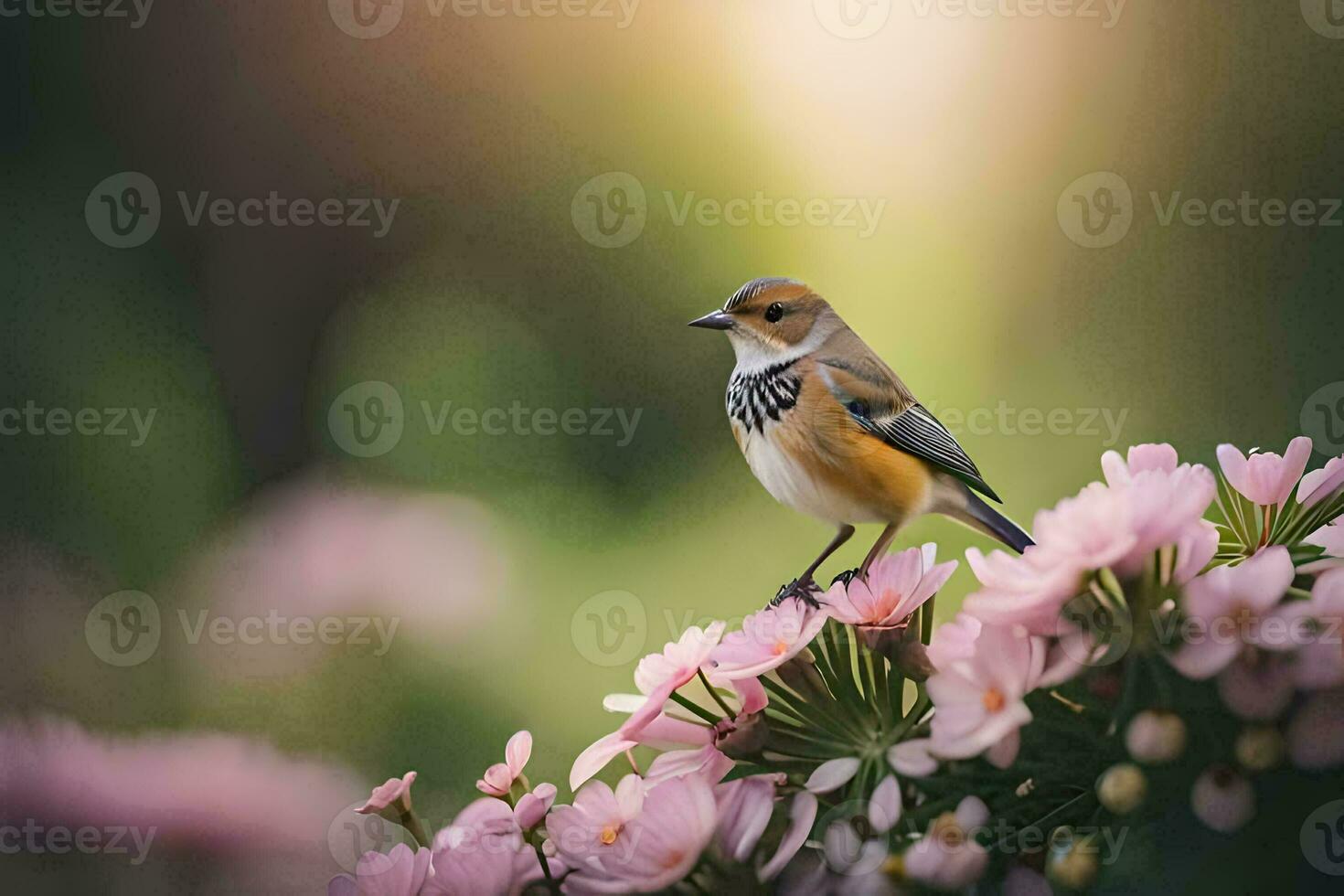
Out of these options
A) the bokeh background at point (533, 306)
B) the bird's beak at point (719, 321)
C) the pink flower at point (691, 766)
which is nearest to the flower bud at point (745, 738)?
the pink flower at point (691, 766)

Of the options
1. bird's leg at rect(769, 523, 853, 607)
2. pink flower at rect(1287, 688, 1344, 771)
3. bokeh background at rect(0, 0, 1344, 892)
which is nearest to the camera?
pink flower at rect(1287, 688, 1344, 771)

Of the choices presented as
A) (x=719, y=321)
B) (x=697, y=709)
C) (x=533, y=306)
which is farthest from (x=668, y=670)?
(x=533, y=306)

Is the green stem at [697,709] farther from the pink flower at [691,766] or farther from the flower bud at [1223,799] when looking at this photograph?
the flower bud at [1223,799]

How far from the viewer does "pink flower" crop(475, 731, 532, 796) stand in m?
0.36

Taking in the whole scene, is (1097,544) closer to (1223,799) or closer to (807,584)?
(1223,799)

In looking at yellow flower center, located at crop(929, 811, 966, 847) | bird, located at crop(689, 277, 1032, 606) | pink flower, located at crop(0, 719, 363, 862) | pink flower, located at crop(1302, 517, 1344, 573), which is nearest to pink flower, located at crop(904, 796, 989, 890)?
yellow flower center, located at crop(929, 811, 966, 847)

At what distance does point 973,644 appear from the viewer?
30 cm

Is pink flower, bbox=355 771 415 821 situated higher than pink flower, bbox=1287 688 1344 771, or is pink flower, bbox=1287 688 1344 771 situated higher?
pink flower, bbox=1287 688 1344 771

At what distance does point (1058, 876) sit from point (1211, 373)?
113 centimetres

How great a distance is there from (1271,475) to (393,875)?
0.26 meters

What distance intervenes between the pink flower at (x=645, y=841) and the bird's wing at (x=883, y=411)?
44 centimetres

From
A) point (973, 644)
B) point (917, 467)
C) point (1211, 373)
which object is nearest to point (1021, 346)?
point (1211, 373)

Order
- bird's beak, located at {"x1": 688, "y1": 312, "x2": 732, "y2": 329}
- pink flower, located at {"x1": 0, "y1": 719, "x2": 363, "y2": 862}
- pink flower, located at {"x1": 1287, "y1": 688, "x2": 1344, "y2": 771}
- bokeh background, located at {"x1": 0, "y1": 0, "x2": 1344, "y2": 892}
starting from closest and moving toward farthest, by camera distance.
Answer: pink flower, located at {"x1": 1287, "y1": 688, "x2": 1344, "y2": 771} → bird's beak, located at {"x1": 688, "y1": 312, "x2": 732, "y2": 329} → pink flower, located at {"x1": 0, "y1": 719, "x2": 363, "y2": 862} → bokeh background, located at {"x1": 0, "y1": 0, "x2": 1344, "y2": 892}

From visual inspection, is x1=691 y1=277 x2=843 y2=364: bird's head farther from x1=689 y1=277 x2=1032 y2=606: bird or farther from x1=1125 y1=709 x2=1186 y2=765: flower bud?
x1=1125 y1=709 x2=1186 y2=765: flower bud
